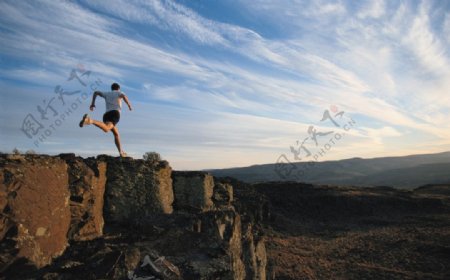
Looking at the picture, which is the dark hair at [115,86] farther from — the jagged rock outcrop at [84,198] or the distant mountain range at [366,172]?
the distant mountain range at [366,172]

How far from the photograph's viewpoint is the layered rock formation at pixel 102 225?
4.73m

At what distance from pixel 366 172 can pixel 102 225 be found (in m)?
158

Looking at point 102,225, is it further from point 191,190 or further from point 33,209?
point 191,190

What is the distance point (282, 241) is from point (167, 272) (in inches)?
902

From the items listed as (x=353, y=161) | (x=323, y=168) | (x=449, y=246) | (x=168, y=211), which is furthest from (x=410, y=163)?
(x=168, y=211)

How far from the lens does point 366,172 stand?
15300 centimetres

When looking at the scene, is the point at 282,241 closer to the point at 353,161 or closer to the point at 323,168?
the point at 323,168

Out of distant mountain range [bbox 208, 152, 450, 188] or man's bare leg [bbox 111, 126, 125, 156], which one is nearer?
man's bare leg [bbox 111, 126, 125, 156]

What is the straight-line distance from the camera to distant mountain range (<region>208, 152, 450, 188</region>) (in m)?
105

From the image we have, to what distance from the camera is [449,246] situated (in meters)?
23.5

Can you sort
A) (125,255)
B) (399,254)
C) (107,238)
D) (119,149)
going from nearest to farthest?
(125,255)
(107,238)
(119,149)
(399,254)

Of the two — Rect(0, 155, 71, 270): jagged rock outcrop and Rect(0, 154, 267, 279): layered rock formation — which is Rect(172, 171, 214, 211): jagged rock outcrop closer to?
Rect(0, 154, 267, 279): layered rock formation

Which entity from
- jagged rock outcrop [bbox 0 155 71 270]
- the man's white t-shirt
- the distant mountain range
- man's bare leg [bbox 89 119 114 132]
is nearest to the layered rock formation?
jagged rock outcrop [bbox 0 155 71 270]

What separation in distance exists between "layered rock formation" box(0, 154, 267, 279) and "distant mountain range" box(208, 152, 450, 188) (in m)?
64.8
